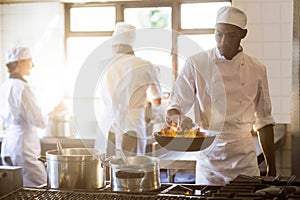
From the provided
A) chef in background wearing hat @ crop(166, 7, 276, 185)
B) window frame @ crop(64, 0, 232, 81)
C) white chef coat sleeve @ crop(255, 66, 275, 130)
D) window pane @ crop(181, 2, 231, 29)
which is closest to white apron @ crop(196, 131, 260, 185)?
chef in background wearing hat @ crop(166, 7, 276, 185)

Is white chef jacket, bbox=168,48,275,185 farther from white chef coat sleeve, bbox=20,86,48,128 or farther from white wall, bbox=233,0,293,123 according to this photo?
white wall, bbox=233,0,293,123

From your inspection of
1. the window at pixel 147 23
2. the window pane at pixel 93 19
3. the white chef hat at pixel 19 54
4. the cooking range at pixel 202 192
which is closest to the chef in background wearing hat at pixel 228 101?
the cooking range at pixel 202 192

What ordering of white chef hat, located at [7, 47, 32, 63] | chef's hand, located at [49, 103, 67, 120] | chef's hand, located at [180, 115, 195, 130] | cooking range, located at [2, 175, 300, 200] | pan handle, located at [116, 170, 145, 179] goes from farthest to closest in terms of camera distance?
chef's hand, located at [49, 103, 67, 120]
white chef hat, located at [7, 47, 32, 63]
chef's hand, located at [180, 115, 195, 130]
pan handle, located at [116, 170, 145, 179]
cooking range, located at [2, 175, 300, 200]

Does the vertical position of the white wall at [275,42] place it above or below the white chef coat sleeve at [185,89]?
above

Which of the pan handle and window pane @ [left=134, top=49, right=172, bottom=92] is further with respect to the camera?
window pane @ [left=134, top=49, right=172, bottom=92]

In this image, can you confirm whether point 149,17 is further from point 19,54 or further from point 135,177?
point 135,177

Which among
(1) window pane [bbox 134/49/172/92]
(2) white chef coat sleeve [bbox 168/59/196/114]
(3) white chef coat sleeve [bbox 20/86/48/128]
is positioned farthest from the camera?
(1) window pane [bbox 134/49/172/92]

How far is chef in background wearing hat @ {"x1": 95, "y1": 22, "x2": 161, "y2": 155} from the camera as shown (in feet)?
12.3

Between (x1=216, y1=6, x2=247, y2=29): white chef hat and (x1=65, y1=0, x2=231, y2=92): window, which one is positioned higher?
(x1=65, y1=0, x2=231, y2=92): window

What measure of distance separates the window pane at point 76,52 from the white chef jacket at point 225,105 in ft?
9.50

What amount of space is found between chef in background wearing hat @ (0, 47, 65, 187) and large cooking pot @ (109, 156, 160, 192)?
208cm

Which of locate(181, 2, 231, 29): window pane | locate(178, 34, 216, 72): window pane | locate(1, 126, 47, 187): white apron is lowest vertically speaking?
locate(1, 126, 47, 187): white apron

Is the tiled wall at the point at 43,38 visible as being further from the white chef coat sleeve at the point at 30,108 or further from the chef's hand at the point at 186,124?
the chef's hand at the point at 186,124

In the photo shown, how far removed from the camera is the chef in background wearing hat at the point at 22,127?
3932 mm
